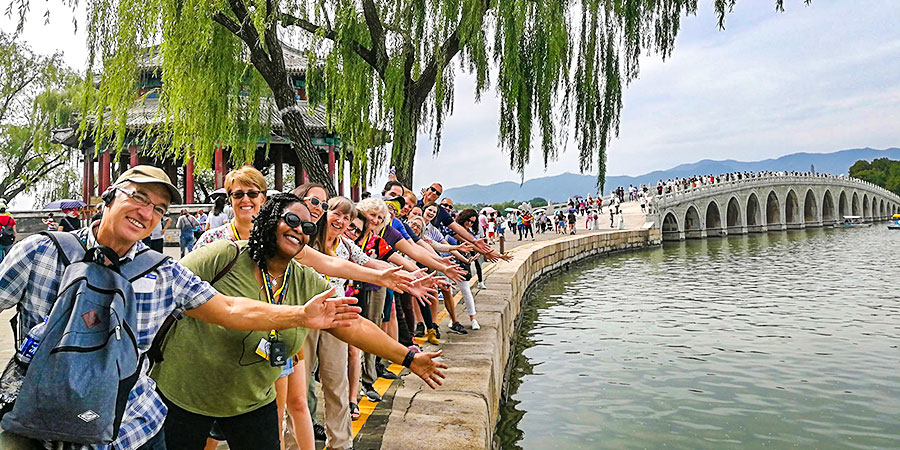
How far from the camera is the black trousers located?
206 cm

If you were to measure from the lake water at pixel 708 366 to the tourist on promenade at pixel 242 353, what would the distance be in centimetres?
391

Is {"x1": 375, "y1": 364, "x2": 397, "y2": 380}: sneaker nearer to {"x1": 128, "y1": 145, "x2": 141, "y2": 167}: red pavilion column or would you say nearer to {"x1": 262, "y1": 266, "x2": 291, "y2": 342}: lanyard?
{"x1": 262, "y1": 266, "x2": 291, "y2": 342}: lanyard

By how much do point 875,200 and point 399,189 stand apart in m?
76.9

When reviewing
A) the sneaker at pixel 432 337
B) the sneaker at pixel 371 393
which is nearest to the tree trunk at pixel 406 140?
the sneaker at pixel 432 337

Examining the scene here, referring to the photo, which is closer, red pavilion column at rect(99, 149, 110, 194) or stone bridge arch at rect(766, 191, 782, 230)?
red pavilion column at rect(99, 149, 110, 194)

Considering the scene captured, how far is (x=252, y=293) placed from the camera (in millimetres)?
2104

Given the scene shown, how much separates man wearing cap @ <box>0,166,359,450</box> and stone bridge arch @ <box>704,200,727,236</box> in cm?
4279

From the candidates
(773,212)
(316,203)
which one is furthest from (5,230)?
(773,212)

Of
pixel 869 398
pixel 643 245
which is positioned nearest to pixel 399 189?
pixel 869 398

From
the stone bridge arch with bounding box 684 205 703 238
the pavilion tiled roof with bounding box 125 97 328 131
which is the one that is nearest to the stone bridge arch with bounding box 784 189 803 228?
the stone bridge arch with bounding box 684 205 703 238

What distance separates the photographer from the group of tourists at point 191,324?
142cm

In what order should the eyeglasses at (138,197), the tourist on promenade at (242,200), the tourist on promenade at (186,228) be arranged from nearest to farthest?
1. the eyeglasses at (138,197)
2. the tourist on promenade at (242,200)
3. the tourist on promenade at (186,228)

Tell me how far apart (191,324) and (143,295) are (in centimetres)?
47

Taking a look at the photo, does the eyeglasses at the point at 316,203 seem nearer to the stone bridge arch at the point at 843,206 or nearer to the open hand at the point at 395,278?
the open hand at the point at 395,278
